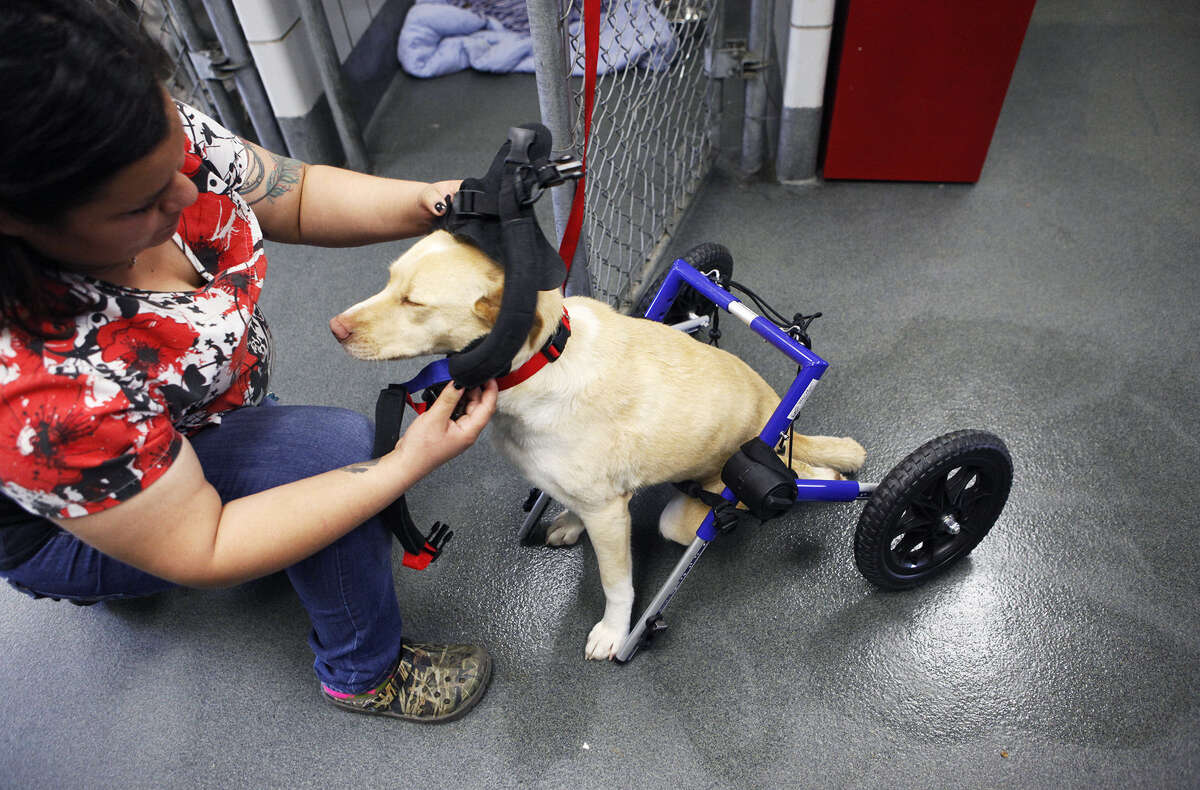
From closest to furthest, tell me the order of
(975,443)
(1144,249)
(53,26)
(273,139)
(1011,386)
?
(53,26) → (975,443) → (1011,386) → (1144,249) → (273,139)

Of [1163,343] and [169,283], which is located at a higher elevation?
[169,283]

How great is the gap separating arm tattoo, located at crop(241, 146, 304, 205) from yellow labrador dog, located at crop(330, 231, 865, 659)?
361mm

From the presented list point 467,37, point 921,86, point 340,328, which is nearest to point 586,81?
point 340,328

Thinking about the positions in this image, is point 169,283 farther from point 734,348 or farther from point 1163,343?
point 1163,343

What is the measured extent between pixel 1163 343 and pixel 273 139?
2.81 metres

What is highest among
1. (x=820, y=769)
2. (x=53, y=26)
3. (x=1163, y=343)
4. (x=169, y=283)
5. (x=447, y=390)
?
(x=53, y=26)

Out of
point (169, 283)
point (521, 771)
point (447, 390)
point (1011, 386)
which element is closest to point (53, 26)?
point (169, 283)

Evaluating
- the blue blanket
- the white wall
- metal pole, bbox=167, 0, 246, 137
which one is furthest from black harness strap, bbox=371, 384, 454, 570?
the blue blanket

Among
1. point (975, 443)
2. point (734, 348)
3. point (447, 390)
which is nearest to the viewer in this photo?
point (447, 390)

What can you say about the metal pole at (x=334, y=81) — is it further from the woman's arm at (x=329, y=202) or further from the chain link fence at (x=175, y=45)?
the woman's arm at (x=329, y=202)

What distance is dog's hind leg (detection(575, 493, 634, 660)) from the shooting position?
123 cm

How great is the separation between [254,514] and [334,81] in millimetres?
2038

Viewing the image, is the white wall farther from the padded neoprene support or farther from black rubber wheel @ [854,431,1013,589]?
black rubber wheel @ [854,431,1013,589]

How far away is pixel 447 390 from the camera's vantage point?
97 cm
